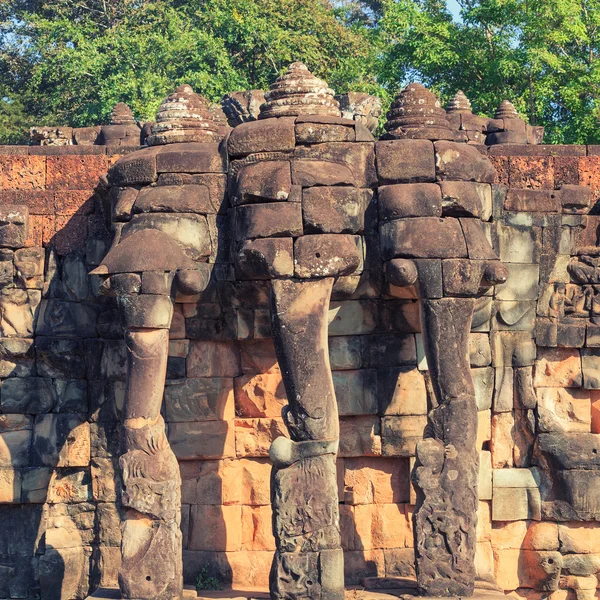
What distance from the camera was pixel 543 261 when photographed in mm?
12180

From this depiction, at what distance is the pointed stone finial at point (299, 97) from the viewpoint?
36.0 feet

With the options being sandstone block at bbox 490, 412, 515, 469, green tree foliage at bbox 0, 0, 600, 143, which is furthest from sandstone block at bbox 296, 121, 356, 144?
green tree foliage at bbox 0, 0, 600, 143

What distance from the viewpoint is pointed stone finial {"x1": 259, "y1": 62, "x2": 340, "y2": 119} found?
36.0 ft

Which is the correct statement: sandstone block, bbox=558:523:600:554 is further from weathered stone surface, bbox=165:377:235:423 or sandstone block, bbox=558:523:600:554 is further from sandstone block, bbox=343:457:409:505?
weathered stone surface, bbox=165:377:235:423

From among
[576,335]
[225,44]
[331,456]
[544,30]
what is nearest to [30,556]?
[331,456]

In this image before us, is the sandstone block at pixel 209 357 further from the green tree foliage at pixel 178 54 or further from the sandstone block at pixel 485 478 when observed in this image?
the green tree foliage at pixel 178 54

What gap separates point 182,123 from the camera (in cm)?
1139

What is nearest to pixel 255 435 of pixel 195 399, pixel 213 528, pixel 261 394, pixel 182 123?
pixel 261 394

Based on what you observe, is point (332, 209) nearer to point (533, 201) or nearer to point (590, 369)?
point (533, 201)

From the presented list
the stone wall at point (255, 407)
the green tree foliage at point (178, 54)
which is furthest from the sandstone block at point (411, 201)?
the green tree foliage at point (178, 54)

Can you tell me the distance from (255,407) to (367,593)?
73.3 inches

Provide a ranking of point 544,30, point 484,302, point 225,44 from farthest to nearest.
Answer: point 225,44
point 544,30
point 484,302

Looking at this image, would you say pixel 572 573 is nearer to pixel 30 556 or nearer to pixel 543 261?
pixel 543 261

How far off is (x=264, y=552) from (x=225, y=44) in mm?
17675
